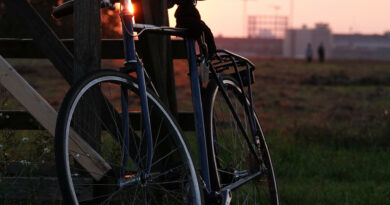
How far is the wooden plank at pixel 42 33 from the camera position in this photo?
4.61 meters

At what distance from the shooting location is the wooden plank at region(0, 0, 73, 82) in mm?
4605

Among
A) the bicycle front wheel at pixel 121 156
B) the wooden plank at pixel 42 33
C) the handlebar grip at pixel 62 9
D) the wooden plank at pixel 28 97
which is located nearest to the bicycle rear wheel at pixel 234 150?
the bicycle front wheel at pixel 121 156

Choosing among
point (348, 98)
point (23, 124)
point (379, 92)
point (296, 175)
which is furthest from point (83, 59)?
point (379, 92)

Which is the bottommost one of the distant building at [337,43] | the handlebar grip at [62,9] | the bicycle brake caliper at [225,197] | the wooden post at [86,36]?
the distant building at [337,43]

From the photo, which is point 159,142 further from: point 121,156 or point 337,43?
point 337,43

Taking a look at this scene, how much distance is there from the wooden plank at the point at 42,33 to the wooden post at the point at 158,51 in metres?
Answer: 0.60

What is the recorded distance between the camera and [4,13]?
660 cm

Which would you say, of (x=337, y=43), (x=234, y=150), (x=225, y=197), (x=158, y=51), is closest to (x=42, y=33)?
(x=158, y=51)

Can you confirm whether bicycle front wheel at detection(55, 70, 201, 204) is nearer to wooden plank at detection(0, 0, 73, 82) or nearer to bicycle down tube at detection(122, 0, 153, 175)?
bicycle down tube at detection(122, 0, 153, 175)

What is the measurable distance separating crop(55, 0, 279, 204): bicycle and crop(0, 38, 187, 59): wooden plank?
73 centimetres

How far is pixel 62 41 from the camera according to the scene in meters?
5.36

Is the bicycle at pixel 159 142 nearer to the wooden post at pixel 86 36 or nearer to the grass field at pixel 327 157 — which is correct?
the wooden post at pixel 86 36

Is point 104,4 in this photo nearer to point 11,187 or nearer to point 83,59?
point 83,59

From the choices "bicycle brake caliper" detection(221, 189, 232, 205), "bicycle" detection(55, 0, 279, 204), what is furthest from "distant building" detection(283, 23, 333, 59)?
"bicycle brake caliper" detection(221, 189, 232, 205)
